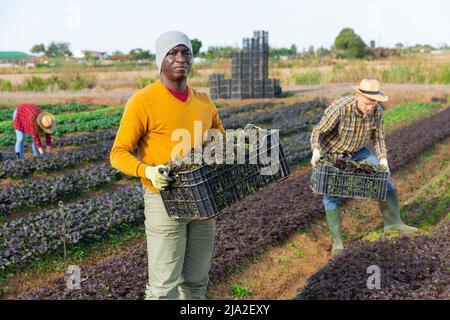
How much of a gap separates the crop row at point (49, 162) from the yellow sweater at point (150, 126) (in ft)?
23.1

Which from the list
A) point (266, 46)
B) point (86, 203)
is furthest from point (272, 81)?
point (86, 203)

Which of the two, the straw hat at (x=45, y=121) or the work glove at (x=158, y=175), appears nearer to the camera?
the work glove at (x=158, y=175)

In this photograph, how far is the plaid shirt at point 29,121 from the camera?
9570 mm

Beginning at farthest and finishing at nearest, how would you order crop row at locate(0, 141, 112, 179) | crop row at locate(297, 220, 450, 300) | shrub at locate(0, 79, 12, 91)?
shrub at locate(0, 79, 12, 91) → crop row at locate(0, 141, 112, 179) → crop row at locate(297, 220, 450, 300)

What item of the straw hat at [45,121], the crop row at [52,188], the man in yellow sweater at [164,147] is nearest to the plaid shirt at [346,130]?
the man in yellow sweater at [164,147]

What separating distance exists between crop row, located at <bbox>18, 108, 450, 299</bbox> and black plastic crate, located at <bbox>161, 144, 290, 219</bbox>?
153cm

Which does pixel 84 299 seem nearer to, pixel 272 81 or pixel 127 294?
pixel 127 294

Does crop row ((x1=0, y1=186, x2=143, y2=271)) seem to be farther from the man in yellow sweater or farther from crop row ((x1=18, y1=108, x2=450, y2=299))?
the man in yellow sweater

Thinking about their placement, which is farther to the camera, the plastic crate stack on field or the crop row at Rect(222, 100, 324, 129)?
the plastic crate stack on field

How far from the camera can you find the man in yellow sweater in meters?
3.38

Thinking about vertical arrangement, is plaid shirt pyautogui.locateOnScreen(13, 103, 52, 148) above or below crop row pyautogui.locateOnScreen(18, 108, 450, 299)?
above

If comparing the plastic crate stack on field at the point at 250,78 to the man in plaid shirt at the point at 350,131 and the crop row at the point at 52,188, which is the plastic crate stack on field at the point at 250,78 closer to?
the crop row at the point at 52,188

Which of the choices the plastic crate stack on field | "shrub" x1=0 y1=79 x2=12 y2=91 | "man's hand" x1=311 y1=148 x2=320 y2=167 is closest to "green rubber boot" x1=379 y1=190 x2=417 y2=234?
"man's hand" x1=311 y1=148 x2=320 y2=167
